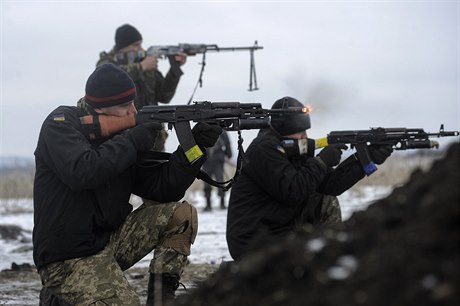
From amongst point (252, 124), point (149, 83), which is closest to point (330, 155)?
point (252, 124)

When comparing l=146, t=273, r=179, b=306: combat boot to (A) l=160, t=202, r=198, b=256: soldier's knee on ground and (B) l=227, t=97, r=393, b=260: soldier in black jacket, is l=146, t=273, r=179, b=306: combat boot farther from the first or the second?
(B) l=227, t=97, r=393, b=260: soldier in black jacket

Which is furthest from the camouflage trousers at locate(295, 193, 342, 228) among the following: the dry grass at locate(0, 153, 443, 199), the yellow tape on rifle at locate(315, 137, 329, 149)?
the dry grass at locate(0, 153, 443, 199)

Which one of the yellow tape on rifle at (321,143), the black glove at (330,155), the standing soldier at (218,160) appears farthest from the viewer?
the standing soldier at (218,160)

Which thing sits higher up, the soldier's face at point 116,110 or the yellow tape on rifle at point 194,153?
the soldier's face at point 116,110

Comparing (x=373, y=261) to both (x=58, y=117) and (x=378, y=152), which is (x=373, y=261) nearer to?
(x=58, y=117)

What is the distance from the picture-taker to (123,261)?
4855 mm

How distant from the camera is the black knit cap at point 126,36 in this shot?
26.6ft

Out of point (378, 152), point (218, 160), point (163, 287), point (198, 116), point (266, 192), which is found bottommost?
point (218, 160)

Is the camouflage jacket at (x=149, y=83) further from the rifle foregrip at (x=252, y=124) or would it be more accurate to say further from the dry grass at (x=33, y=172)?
the dry grass at (x=33, y=172)

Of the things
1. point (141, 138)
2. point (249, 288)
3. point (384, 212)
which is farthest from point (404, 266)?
point (141, 138)

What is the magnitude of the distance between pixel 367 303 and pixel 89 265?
269 cm

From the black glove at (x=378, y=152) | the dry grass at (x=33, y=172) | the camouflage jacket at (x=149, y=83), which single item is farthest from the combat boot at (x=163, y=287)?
A: the dry grass at (x=33, y=172)

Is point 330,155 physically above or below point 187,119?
below

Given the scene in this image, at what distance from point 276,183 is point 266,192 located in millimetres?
147
